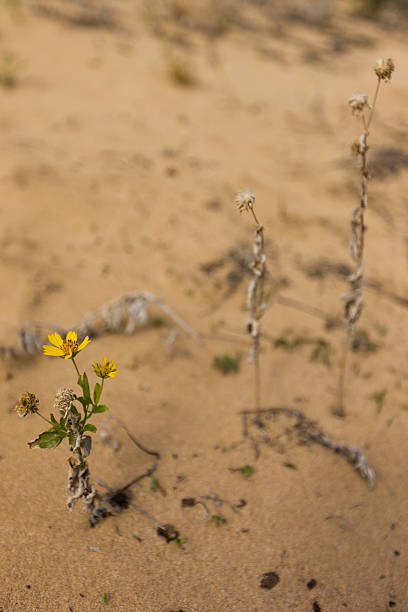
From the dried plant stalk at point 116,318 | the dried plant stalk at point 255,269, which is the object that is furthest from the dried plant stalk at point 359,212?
the dried plant stalk at point 116,318

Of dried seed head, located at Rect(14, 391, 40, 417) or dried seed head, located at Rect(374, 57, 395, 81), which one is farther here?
dried seed head, located at Rect(374, 57, 395, 81)

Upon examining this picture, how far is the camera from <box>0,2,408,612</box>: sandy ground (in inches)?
72.2

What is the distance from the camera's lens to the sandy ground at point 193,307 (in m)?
1.83

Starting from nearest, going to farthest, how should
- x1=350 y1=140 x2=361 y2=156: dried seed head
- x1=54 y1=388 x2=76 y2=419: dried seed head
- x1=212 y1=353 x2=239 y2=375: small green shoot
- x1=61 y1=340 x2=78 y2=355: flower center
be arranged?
1. x1=54 y1=388 x2=76 y2=419: dried seed head
2. x1=61 y1=340 x2=78 y2=355: flower center
3. x1=350 y1=140 x2=361 y2=156: dried seed head
4. x1=212 y1=353 x2=239 y2=375: small green shoot

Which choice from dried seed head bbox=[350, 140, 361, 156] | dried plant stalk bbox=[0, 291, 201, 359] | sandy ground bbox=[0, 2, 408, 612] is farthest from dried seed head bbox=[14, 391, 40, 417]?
dried seed head bbox=[350, 140, 361, 156]

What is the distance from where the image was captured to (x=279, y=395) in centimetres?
268

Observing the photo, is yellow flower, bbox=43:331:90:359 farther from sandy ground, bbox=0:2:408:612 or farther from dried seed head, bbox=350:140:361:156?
dried seed head, bbox=350:140:361:156

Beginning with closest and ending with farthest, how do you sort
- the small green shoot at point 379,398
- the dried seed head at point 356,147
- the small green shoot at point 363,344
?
the dried seed head at point 356,147 < the small green shoot at point 379,398 < the small green shoot at point 363,344

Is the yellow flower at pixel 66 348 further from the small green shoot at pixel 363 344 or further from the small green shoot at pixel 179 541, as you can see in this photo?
the small green shoot at pixel 363 344

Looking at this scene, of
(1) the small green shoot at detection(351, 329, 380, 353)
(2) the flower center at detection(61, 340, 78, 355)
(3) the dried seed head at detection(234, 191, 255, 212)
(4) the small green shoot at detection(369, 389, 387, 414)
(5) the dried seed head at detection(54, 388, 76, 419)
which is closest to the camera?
(5) the dried seed head at detection(54, 388, 76, 419)

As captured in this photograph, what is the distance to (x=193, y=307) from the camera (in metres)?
3.23

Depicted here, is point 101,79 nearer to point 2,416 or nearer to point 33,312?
point 33,312

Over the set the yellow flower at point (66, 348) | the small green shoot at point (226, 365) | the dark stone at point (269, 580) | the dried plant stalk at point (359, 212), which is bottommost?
the dark stone at point (269, 580)

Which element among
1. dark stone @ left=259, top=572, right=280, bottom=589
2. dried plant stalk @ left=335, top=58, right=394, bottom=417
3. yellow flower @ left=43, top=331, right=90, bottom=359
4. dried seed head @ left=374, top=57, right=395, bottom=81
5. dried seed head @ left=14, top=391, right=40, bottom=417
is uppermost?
dried seed head @ left=374, top=57, right=395, bottom=81
